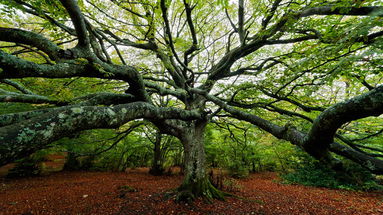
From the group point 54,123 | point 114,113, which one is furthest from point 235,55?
point 54,123

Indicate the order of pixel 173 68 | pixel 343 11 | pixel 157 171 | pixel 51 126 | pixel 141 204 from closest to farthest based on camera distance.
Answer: pixel 51 126
pixel 343 11
pixel 141 204
pixel 173 68
pixel 157 171

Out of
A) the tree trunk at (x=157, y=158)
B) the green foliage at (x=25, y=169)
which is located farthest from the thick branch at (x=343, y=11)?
the green foliage at (x=25, y=169)

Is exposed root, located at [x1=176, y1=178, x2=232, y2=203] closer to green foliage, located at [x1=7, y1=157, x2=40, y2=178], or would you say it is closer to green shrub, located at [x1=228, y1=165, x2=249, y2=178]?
green shrub, located at [x1=228, y1=165, x2=249, y2=178]

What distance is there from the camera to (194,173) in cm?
508

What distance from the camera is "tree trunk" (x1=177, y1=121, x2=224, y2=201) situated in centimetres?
502

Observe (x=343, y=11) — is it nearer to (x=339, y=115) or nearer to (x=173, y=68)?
(x=339, y=115)

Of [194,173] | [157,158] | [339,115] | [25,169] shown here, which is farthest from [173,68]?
[25,169]

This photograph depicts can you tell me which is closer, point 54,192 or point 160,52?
Result: point 160,52

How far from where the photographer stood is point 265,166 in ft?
49.8

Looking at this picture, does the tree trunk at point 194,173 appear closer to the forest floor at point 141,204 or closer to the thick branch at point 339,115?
the forest floor at point 141,204

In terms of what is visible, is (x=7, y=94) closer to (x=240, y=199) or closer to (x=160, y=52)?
(x=160, y=52)

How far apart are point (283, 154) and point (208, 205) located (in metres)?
9.84

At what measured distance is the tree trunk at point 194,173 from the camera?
197 inches

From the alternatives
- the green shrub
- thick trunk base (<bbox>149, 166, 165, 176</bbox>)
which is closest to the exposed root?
thick trunk base (<bbox>149, 166, 165, 176</bbox>)
